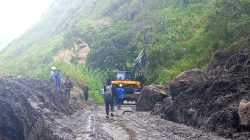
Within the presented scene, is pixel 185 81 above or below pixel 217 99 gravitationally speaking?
above

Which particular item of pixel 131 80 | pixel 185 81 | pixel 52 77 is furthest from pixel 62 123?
pixel 131 80

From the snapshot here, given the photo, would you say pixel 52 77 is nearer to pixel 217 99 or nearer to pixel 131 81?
pixel 131 81

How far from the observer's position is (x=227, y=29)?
2878 centimetres

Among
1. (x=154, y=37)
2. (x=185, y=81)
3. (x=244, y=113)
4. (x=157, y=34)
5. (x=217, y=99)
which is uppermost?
(x=157, y=34)

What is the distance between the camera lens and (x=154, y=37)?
40.9 metres

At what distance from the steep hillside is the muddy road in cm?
758

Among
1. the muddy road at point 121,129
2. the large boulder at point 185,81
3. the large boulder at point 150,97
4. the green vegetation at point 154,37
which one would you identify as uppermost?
the green vegetation at point 154,37

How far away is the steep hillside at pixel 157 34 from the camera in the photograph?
3002 centimetres

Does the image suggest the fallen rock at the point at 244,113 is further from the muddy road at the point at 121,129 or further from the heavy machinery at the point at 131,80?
the heavy machinery at the point at 131,80

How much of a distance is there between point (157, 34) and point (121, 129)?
25687 mm

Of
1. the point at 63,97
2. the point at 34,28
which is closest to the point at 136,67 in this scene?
the point at 63,97

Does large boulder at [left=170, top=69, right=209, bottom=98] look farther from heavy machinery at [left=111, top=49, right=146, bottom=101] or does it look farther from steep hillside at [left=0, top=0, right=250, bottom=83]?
heavy machinery at [left=111, top=49, right=146, bottom=101]

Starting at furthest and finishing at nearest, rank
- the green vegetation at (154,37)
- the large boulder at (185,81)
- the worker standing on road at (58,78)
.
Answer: the green vegetation at (154,37), the worker standing on road at (58,78), the large boulder at (185,81)

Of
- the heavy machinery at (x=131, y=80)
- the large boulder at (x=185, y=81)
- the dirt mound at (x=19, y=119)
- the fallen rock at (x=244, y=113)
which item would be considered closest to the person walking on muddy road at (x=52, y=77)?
the heavy machinery at (x=131, y=80)
